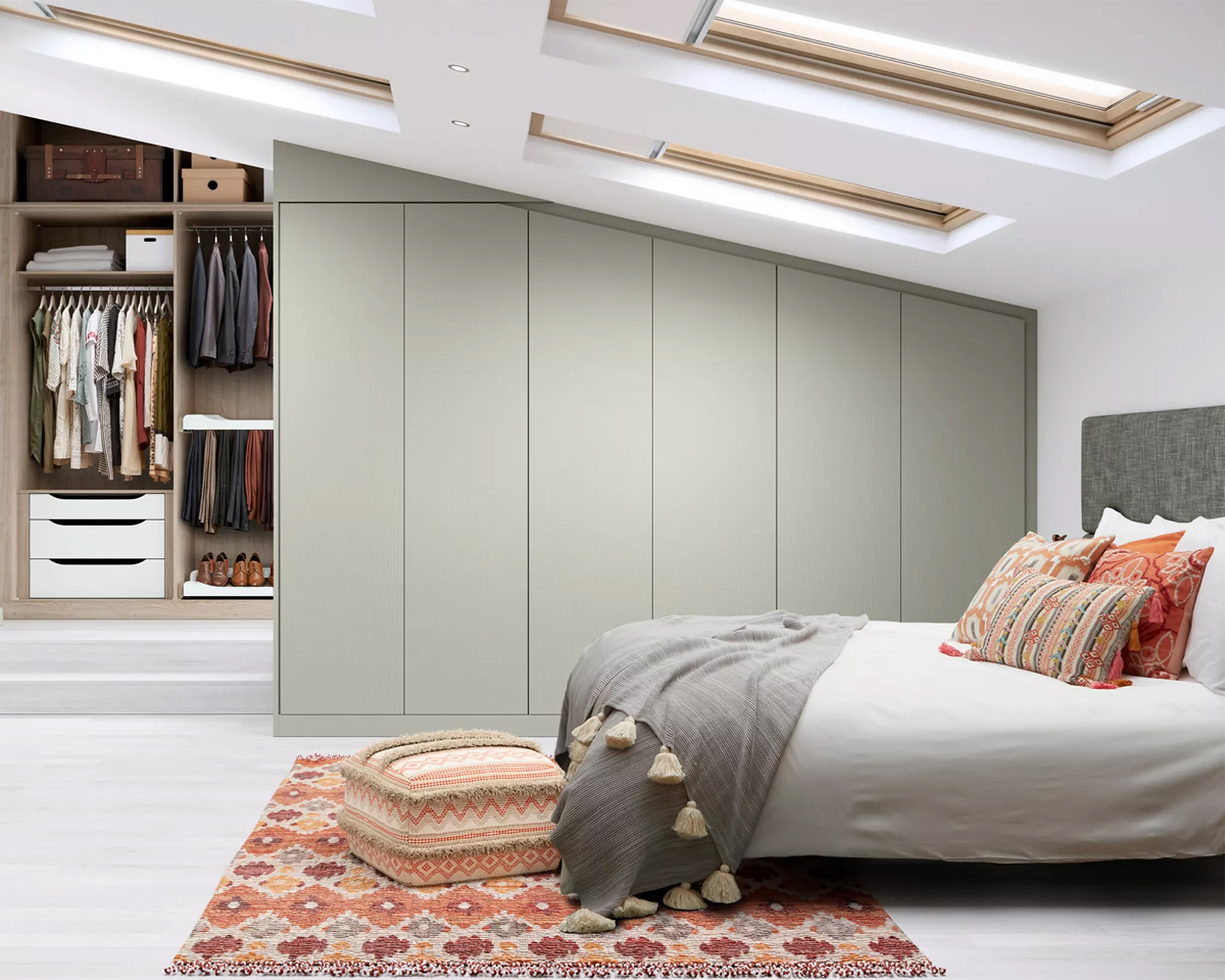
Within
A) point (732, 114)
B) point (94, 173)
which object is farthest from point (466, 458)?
point (94, 173)

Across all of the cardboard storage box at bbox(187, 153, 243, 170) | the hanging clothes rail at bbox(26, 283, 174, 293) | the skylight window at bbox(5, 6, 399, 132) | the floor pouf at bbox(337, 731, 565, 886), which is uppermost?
the cardboard storage box at bbox(187, 153, 243, 170)

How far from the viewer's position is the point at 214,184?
639cm

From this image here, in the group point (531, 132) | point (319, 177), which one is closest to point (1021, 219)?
point (531, 132)

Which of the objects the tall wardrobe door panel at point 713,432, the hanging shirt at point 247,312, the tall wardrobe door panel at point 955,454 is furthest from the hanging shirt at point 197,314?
the tall wardrobe door panel at point 955,454

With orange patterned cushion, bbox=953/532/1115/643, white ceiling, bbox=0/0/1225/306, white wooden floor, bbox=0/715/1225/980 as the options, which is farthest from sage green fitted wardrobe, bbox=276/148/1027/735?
orange patterned cushion, bbox=953/532/1115/643

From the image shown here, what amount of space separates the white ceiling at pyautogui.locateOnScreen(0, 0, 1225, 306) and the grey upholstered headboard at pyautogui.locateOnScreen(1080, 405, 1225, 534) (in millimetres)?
554

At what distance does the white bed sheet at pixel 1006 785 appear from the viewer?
9.01ft

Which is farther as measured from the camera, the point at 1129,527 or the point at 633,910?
the point at 1129,527

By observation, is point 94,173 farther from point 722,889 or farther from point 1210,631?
point 1210,631

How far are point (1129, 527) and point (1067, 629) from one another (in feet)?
2.93

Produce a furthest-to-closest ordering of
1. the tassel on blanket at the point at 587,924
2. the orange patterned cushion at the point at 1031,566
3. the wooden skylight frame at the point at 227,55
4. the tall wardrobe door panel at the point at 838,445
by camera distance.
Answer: the tall wardrobe door panel at the point at 838,445
the wooden skylight frame at the point at 227,55
the orange patterned cushion at the point at 1031,566
the tassel on blanket at the point at 587,924

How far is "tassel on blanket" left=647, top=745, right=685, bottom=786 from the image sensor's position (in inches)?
107

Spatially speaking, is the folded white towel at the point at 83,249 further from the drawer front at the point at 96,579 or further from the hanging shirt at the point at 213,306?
the drawer front at the point at 96,579

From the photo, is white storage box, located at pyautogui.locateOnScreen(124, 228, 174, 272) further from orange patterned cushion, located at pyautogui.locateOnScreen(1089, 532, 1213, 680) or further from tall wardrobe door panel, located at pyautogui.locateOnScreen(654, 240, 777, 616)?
orange patterned cushion, located at pyautogui.locateOnScreen(1089, 532, 1213, 680)
